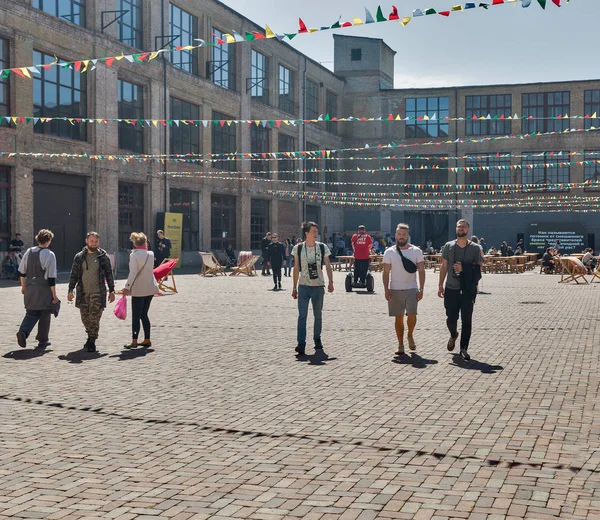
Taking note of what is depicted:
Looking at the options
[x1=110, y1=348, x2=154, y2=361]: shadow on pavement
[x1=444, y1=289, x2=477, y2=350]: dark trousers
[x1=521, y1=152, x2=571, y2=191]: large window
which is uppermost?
[x1=521, y1=152, x2=571, y2=191]: large window

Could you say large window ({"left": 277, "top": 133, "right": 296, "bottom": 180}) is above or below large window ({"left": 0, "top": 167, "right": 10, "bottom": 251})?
above

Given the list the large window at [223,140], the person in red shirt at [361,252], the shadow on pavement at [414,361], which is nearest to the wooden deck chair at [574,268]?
the person in red shirt at [361,252]

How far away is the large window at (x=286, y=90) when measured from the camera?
48.4 meters

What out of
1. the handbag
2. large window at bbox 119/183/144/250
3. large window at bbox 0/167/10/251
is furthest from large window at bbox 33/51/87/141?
the handbag

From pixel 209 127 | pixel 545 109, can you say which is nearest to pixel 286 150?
pixel 209 127

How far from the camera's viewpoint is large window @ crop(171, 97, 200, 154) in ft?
123

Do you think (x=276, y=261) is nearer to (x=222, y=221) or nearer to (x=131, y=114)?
(x=131, y=114)

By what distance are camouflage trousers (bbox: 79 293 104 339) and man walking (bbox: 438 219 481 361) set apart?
14.7 ft

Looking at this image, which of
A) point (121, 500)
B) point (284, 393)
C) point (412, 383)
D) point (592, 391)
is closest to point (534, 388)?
point (592, 391)

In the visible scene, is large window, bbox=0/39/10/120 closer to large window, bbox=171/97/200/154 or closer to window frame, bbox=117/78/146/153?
window frame, bbox=117/78/146/153

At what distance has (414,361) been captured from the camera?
31.8ft

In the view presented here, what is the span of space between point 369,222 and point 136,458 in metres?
51.0

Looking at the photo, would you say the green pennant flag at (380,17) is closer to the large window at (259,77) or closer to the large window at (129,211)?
the large window at (129,211)

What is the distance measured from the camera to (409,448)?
222 inches
